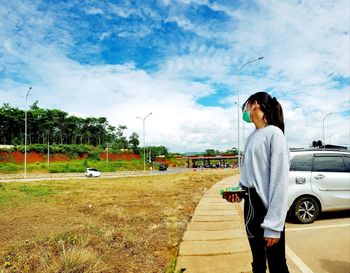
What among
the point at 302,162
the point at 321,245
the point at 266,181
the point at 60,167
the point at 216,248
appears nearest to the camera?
the point at 266,181

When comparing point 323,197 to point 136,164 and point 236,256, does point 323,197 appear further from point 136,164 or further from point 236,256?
point 136,164

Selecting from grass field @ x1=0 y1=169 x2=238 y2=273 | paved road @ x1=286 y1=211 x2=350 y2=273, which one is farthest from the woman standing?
paved road @ x1=286 y1=211 x2=350 y2=273

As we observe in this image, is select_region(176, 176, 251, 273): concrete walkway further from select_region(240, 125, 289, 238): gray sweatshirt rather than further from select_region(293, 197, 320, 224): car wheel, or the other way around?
select_region(240, 125, 289, 238): gray sweatshirt

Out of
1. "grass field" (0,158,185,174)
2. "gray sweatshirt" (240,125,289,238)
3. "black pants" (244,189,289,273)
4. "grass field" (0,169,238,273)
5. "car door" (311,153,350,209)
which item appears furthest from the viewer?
"grass field" (0,158,185,174)

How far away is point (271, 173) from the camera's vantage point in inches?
94.3

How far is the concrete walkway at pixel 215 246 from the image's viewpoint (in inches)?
173

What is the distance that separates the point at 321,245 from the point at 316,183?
6.67 feet

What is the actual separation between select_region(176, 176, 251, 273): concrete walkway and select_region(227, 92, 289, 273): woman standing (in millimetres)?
1849

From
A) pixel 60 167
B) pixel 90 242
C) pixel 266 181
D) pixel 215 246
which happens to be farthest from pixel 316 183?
pixel 60 167

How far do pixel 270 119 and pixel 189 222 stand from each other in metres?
5.46

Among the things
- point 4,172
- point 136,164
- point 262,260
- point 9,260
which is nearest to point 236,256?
point 262,260

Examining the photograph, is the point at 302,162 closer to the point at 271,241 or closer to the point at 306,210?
the point at 306,210

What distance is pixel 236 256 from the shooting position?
4.79 metres

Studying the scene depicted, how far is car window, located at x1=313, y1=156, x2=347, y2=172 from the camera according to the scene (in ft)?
25.0
